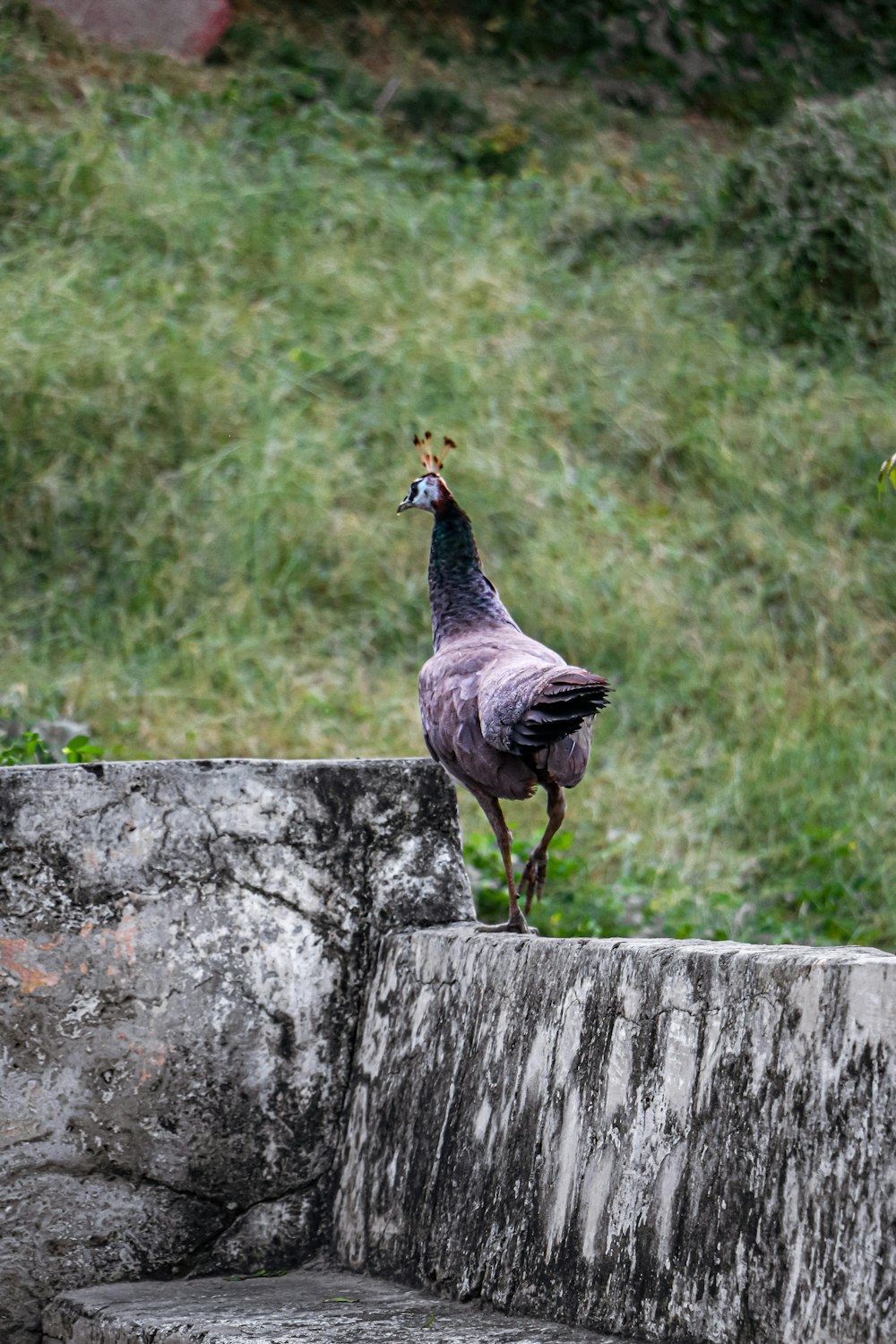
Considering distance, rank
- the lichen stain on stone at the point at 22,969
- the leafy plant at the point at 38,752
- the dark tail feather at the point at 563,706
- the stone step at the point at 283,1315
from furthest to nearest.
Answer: the leafy plant at the point at 38,752 < the lichen stain on stone at the point at 22,969 < the dark tail feather at the point at 563,706 < the stone step at the point at 283,1315

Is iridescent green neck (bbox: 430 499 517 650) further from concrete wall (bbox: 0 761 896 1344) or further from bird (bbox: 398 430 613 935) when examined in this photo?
concrete wall (bbox: 0 761 896 1344)

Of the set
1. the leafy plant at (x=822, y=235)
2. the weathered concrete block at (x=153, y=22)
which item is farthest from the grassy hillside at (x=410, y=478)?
the leafy plant at (x=822, y=235)

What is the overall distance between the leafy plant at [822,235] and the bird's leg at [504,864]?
6880 millimetres

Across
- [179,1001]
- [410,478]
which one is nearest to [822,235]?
[410,478]

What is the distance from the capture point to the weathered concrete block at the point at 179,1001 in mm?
2414

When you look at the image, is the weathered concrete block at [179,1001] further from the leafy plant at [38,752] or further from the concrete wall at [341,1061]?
the leafy plant at [38,752]

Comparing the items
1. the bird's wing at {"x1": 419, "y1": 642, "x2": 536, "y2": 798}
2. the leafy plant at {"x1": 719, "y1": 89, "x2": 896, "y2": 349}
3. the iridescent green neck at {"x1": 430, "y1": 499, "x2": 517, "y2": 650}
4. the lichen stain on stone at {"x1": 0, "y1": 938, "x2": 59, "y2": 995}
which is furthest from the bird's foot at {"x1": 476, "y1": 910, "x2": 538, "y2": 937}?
the leafy plant at {"x1": 719, "y1": 89, "x2": 896, "y2": 349}

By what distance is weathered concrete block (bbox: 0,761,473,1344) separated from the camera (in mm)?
2414

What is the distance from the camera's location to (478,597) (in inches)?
111

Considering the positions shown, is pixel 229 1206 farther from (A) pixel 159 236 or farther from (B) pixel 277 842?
(A) pixel 159 236

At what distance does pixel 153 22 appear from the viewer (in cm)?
991

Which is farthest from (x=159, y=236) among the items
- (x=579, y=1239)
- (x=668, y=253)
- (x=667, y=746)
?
(x=579, y=1239)

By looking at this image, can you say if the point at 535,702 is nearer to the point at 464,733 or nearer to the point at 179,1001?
the point at 464,733

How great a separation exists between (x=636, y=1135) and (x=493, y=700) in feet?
2.31
